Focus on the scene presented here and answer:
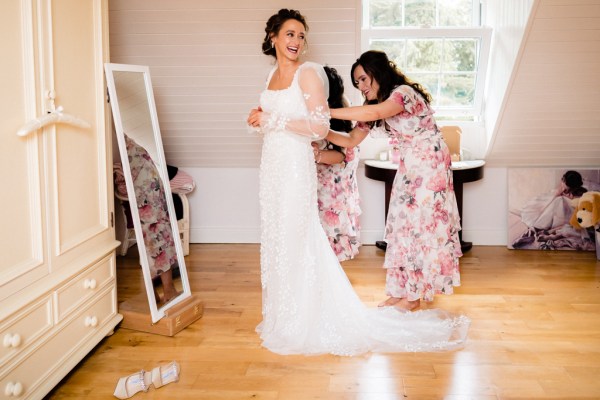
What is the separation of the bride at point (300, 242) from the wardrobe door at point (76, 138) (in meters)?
0.74

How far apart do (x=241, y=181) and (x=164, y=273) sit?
208cm

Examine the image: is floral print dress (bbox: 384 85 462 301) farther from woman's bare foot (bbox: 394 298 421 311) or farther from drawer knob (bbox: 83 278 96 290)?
drawer knob (bbox: 83 278 96 290)

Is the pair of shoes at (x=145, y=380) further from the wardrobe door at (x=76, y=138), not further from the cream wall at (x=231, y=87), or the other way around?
the cream wall at (x=231, y=87)

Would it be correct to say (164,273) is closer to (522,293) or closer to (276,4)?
(276,4)

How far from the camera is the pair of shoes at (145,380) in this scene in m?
2.38

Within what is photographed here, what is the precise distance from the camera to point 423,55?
485 cm

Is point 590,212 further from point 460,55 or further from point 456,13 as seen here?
point 456,13

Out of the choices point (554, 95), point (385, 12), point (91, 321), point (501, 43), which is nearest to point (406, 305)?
point (91, 321)

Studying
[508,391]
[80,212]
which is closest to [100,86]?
[80,212]

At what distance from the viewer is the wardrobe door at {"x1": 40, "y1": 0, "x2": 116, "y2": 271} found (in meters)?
2.43

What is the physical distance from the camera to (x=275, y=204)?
294 cm

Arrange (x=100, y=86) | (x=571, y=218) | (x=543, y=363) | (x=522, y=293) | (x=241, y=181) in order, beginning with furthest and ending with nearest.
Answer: (x=241, y=181) → (x=571, y=218) → (x=522, y=293) → (x=100, y=86) → (x=543, y=363)

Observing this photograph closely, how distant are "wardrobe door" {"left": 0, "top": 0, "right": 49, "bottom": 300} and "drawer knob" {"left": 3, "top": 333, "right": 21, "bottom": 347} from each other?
0.14 m

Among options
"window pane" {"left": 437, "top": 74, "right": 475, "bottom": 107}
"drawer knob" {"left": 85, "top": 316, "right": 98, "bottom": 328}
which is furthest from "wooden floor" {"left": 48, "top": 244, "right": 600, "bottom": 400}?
"window pane" {"left": 437, "top": 74, "right": 475, "bottom": 107}
